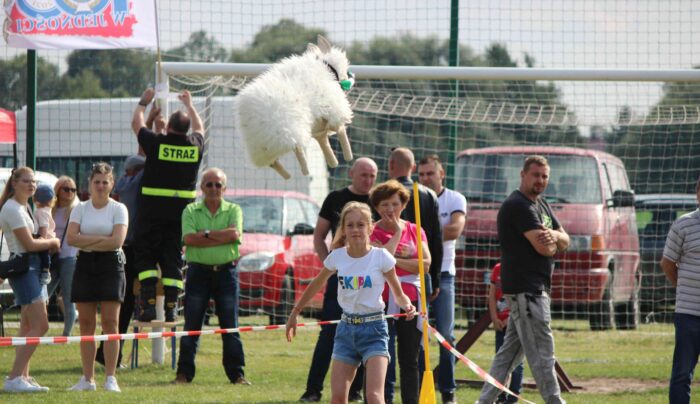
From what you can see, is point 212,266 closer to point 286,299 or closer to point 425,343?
point 425,343

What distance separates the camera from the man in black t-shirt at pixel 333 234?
8594mm

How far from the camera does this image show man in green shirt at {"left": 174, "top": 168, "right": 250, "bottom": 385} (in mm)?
9789

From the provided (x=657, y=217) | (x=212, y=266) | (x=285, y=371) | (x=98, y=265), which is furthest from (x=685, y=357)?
(x=657, y=217)

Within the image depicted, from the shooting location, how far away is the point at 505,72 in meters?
10.6

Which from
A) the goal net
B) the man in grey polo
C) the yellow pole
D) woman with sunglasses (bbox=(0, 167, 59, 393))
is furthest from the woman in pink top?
the goal net

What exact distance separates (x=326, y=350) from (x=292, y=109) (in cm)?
351

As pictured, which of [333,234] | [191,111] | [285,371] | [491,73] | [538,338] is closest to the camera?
[538,338]

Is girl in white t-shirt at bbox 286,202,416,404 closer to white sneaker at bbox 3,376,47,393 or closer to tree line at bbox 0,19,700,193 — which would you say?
white sneaker at bbox 3,376,47,393

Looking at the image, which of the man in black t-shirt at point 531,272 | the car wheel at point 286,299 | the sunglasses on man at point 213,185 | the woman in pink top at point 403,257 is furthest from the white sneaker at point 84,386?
the car wheel at point 286,299

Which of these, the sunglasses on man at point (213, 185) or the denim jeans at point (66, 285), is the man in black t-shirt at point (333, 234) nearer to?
the sunglasses on man at point (213, 185)

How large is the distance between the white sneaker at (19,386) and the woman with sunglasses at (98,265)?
12.1 inches

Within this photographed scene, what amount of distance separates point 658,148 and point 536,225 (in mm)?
7399

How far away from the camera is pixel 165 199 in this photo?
384 inches

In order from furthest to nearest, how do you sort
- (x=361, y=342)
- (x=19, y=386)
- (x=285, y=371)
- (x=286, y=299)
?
(x=286, y=299), (x=285, y=371), (x=19, y=386), (x=361, y=342)
